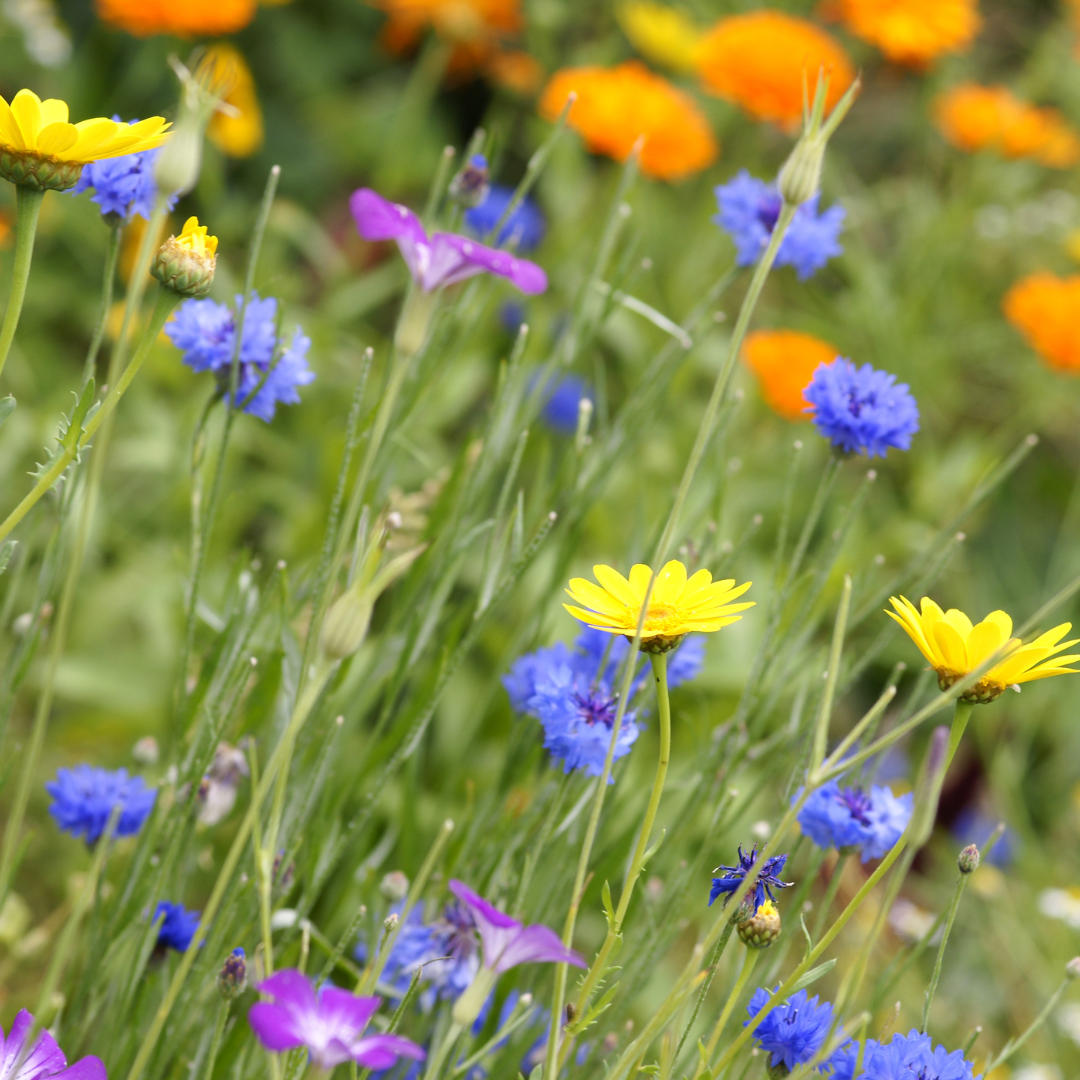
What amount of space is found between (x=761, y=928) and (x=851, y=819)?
17 cm

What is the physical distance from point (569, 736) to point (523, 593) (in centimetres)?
73

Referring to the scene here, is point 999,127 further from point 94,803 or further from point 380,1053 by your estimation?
point 380,1053

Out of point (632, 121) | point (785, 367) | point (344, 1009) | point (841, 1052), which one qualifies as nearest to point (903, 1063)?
point (841, 1052)

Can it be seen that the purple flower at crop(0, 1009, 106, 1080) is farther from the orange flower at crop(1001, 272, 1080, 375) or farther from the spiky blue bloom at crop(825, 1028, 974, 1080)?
the orange flower at crop(1001, 272, 1080, 375)

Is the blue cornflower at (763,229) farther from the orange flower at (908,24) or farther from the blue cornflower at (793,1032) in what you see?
the orange flower at (908,24)

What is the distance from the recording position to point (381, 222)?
0.45 meters

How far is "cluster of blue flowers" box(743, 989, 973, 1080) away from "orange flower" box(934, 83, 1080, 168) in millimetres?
1640

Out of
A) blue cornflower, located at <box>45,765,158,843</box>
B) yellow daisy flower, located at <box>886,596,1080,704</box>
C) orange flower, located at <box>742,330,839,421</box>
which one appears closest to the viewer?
yellow daisy flower, located at <box>886,596,1080,704</box>

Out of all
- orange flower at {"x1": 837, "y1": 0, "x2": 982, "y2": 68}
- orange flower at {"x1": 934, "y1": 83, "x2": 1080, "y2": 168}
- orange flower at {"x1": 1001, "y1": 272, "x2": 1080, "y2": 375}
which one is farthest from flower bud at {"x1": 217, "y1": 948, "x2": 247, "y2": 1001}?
orange flower at {"x1": 934, "y1": 83, "x2": 1080, "y2": 168}

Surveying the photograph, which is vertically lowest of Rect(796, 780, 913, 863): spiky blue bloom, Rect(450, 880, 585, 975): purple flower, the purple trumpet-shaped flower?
the purple trumpet-shaped flower

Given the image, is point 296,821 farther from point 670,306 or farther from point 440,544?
point 670,306

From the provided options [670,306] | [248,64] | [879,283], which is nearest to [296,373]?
→ [670,306]

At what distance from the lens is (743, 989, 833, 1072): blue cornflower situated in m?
0.46

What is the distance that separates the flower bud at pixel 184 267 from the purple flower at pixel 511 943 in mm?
265
